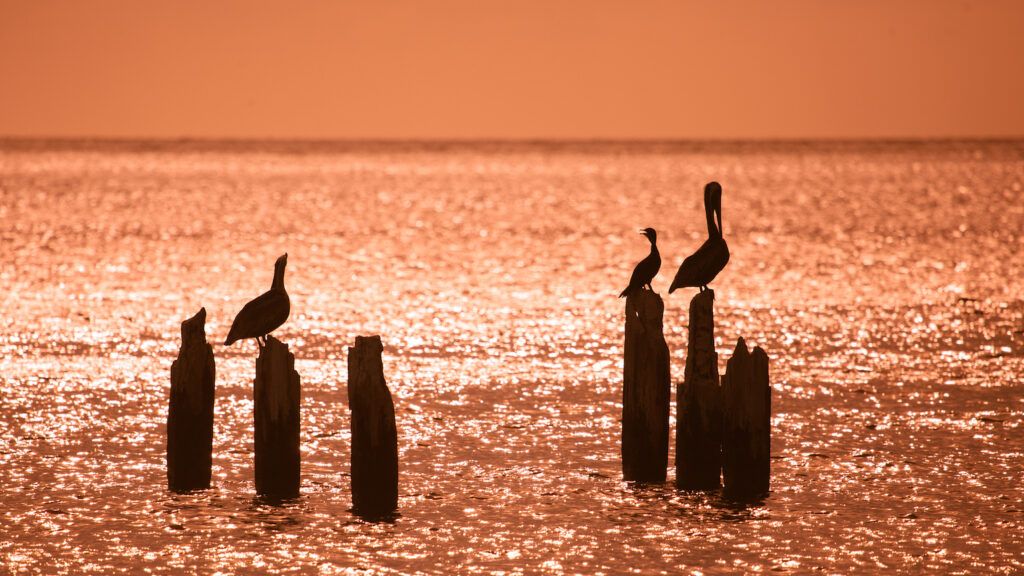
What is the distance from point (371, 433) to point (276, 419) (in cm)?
92

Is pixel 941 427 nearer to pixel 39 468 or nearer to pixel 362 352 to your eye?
pixel 362 352

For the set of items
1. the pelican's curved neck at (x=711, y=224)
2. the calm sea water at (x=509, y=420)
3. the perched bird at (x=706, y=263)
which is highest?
the pelican's curved neck at (x=711, y=224)

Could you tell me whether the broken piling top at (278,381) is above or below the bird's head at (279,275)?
below

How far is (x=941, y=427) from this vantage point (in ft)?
59.0

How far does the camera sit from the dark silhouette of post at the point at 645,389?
1395 cm

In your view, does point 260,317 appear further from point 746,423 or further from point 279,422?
Result: point 746,423

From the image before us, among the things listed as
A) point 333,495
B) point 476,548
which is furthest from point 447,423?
point 476,548

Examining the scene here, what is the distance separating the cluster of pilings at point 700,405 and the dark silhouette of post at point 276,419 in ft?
9.95

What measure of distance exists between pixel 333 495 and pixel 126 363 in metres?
8.48

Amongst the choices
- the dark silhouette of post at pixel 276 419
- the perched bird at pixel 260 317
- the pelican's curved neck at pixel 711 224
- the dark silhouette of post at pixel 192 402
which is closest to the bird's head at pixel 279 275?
the perched bird at pixel 260 317

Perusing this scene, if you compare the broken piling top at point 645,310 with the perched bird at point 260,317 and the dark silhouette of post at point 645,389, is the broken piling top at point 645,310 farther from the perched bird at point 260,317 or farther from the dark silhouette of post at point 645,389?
the perched bird at point 260,317

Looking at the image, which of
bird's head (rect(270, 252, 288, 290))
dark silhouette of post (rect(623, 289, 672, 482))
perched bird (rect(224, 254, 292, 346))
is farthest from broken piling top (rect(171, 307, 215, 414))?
dark silhouette of post (rect(623, 289, 672, 482))

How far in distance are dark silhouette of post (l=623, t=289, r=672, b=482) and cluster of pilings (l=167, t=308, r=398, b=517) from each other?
227cm

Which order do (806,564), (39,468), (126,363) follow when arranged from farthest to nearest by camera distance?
(126,363) < (39,468) < (806,564)
